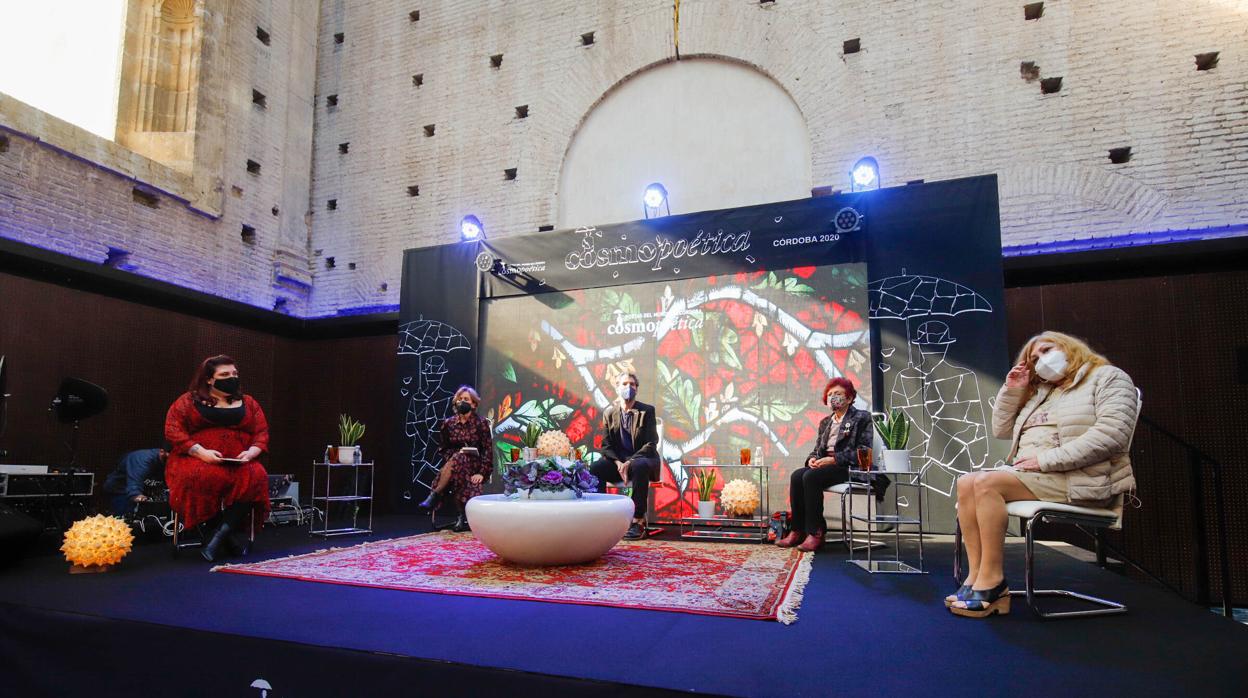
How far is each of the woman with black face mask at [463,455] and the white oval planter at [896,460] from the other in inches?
127

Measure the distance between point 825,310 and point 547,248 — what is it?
2.88 meters


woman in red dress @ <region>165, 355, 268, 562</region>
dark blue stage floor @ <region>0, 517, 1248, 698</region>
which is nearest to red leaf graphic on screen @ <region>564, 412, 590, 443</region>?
woman in red dress @ <region>165, 355, 268, 562</region>

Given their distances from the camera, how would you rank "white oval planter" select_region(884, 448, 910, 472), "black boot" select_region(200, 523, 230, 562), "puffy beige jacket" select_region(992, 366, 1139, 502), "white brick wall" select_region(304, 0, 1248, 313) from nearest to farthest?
"puffy beige jacket" select_region(992, 366, 1139, 502) → "white oval planter" select_region(884, 448, 910, 472) → "black boot" select_region(200, 523, 230, 562) → "white brick wall" select_region(304, 0, 1248, 313)

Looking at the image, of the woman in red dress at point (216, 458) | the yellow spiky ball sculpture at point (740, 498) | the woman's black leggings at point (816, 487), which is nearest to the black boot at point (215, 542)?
the woman in red dress at point (216, 458)

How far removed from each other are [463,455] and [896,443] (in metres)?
3.40

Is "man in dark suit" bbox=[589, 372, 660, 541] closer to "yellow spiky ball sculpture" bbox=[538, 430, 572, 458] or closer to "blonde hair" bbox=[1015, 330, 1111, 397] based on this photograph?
"yellow spiky ball sculpture" bbox=[538, 430, 572, 458]

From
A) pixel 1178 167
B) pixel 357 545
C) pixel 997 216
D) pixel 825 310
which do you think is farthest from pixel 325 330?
pixel 1178 167

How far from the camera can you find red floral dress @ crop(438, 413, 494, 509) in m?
5.98

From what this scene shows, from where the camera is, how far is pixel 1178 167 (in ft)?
20.4

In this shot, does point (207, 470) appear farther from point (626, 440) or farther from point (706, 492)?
point (706, 492)

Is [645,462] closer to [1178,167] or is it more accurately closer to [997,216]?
[997,216]

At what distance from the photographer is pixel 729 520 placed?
5.66 metres

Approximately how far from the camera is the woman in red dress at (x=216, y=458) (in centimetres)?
444

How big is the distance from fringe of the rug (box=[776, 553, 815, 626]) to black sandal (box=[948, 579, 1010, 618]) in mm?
646
